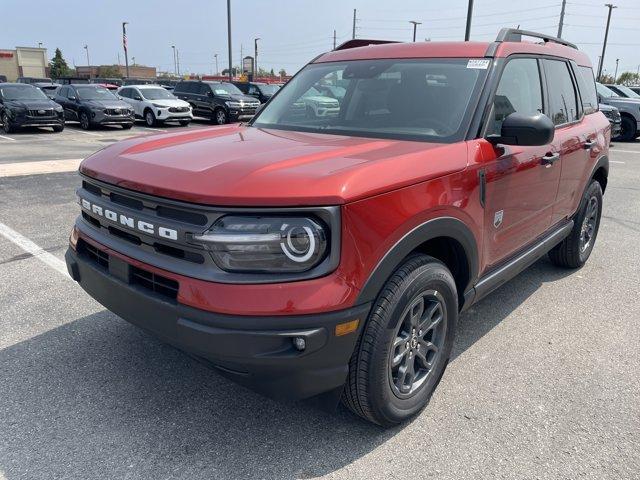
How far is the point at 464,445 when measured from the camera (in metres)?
2.59

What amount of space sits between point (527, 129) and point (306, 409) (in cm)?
186

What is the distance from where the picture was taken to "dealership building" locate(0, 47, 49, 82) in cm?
7525

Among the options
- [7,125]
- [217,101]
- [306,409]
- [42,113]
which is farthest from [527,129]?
[217,101]

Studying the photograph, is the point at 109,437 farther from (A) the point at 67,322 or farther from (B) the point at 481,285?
(B) the point at 481,285

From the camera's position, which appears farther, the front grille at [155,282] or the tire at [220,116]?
the tire at [220,116]

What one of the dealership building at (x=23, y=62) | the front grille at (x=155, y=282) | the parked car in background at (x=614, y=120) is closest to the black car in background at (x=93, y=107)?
the parked car in background at (x=614, y=120)

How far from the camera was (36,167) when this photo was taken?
10203 millimetres

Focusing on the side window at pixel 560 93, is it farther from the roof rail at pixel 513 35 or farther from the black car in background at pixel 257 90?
the black car in background at pixel 257 90

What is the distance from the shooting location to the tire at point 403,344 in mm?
2361

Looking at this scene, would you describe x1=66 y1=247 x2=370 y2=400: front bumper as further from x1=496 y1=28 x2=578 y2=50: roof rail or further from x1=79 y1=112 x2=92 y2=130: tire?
x1=79 y1=112 x2=92 y2=130: tire

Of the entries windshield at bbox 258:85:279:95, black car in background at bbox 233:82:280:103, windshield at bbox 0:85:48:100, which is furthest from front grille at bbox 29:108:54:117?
windshield at bbox 258:85:279:95

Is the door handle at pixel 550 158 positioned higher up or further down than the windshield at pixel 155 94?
higher up

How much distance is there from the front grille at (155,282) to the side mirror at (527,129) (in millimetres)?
1872

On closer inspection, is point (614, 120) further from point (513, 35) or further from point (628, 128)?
point (628, 128)
